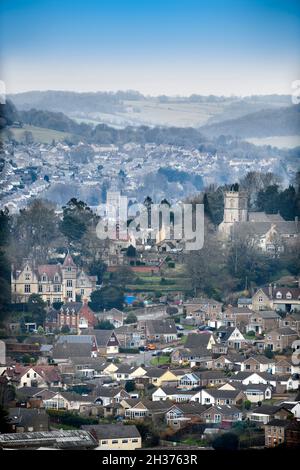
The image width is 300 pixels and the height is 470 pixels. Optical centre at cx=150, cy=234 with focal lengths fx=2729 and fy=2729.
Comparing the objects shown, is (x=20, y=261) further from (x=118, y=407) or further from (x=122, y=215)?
(x=118, y=407)

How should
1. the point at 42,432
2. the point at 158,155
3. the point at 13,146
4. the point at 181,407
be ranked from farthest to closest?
the point at 158,155 → the point at 13,146 → the point at 181,407 → the point at 42,432

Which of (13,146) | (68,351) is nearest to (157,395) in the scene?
A: (68,351)

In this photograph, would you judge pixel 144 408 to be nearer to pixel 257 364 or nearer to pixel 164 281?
pixel 257 364

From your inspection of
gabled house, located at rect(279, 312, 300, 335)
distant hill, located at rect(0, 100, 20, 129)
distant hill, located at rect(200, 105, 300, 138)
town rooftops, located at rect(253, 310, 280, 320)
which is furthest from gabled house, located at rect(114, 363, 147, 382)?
distant hill, located at rect(200, 105, 300, 138)

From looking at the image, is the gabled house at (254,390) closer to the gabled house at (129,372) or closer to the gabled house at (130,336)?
the gabled house at (129,372)

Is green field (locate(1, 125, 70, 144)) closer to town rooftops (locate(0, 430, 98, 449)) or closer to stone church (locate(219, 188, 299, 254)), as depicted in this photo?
stone church (locate(219, 188, 299, 254))

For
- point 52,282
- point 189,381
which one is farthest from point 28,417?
point 52,282
